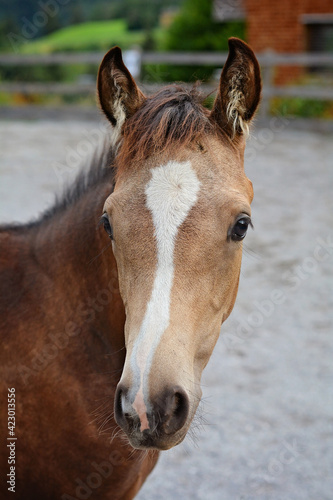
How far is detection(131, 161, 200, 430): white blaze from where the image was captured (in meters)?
1.57

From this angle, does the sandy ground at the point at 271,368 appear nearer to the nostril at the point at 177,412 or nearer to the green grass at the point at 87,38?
the nostril at the point at 177,412

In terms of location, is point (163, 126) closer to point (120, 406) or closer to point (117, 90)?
point (117, 90)

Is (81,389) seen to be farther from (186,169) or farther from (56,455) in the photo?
(186,169)

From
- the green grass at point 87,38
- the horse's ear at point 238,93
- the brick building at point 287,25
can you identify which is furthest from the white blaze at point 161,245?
the green grass at point 87,38

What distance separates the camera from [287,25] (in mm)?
14070

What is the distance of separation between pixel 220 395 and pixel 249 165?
682 cm

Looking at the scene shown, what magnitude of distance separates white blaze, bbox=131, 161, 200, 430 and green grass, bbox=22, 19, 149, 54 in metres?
17.8

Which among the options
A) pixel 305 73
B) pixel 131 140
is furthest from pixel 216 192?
pixel 305 73

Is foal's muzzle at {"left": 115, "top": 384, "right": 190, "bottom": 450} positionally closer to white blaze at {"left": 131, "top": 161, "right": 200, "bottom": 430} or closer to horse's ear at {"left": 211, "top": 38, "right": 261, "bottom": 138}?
white blaze at {"left": 131, "top": 161, "right": 200, "bottom": 430}

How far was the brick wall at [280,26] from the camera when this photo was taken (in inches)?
543

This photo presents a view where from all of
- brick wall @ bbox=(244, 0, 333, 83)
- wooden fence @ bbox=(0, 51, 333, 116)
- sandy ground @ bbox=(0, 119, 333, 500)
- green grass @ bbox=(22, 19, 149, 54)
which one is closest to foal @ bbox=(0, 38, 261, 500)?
sandy ground @ bbox=(0, 119, 333, 500)

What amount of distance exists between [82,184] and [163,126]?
2.45 feet

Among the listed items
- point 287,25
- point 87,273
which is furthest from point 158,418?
point 287,25

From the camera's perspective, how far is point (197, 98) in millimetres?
2117
